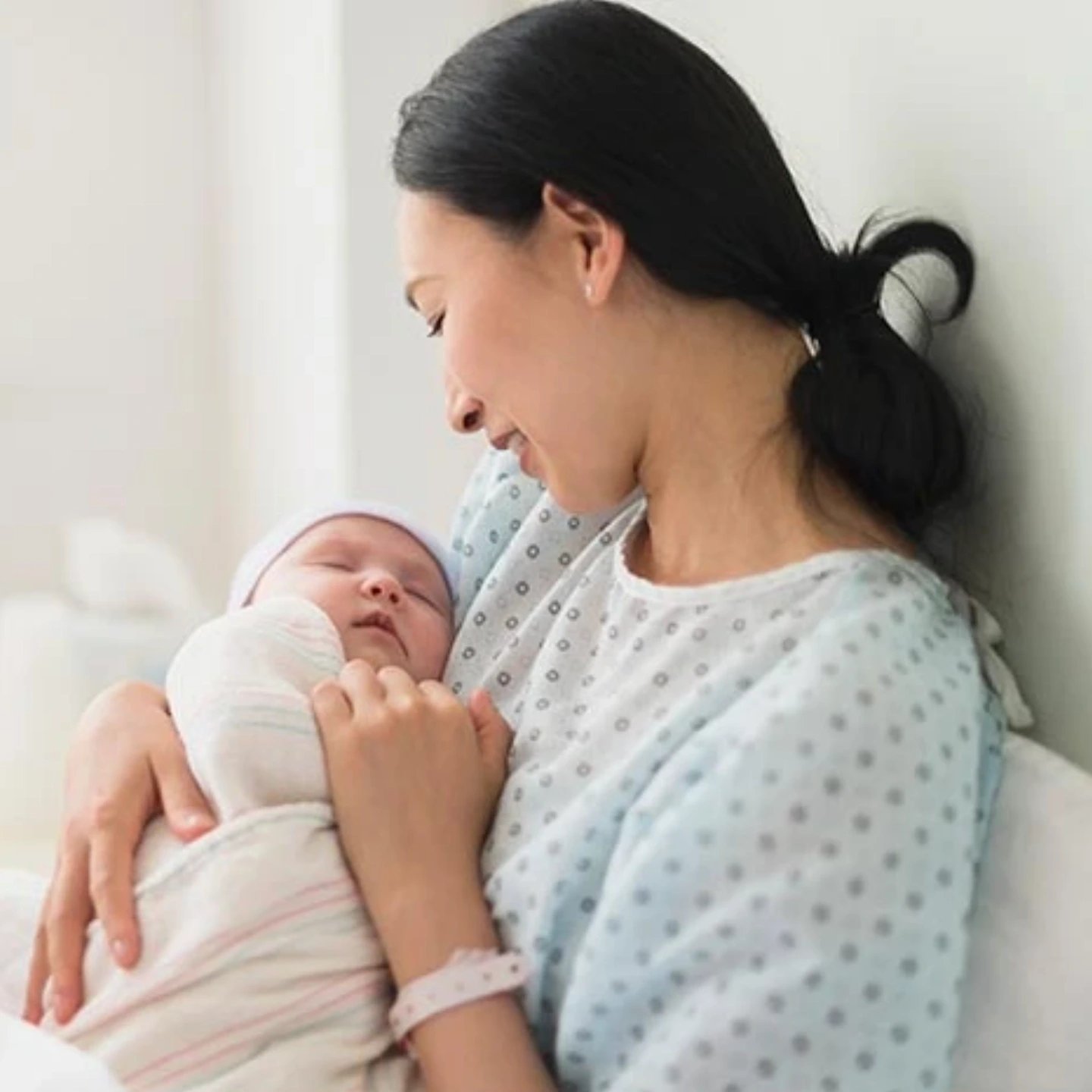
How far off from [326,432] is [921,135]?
2.96 ft

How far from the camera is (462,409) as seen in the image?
113 cm

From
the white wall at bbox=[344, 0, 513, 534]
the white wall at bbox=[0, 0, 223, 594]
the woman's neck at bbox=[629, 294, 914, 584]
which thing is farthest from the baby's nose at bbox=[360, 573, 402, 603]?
the white wall at bbox=[0, 0, 223, 594]

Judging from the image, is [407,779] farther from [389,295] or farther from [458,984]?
[389,295]

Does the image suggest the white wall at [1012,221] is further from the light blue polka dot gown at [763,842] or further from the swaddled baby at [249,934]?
the swaddled baby at [249,934]

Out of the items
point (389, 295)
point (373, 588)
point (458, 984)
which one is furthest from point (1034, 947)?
point (389, 295)

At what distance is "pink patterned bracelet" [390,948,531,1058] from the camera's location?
975 millimetres

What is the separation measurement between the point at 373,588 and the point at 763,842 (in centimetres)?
42

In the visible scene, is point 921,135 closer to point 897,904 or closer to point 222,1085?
→ point 897,904

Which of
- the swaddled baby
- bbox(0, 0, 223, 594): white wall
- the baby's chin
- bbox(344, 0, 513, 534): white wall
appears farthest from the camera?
bbox(0, 0, 223, 594): white wall

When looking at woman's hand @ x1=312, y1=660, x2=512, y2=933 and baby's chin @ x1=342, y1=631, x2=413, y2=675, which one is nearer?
woman's hand @ x1=312, y1=660, x2=512, y2=933

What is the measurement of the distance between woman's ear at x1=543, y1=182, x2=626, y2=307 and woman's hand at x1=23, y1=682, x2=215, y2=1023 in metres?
0.38

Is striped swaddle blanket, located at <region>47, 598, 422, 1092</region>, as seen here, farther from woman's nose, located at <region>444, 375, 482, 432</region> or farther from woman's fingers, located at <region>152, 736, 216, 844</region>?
woman's nose, located at <region>444, 375, 482, 432</region>

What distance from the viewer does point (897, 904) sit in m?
0.87

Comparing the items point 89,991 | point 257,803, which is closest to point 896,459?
point 257,803
